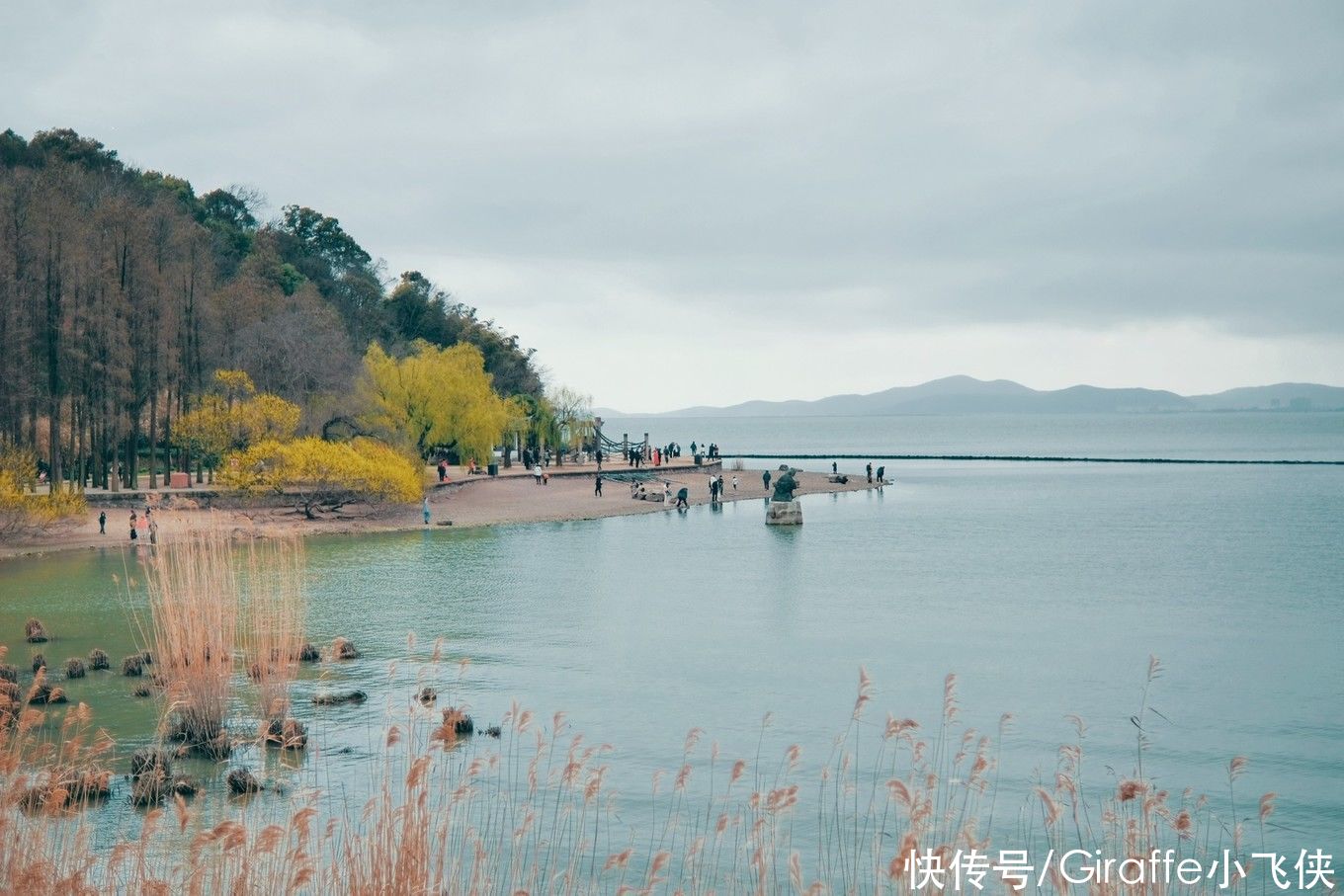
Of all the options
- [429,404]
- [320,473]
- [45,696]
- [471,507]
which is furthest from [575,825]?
[429,404]

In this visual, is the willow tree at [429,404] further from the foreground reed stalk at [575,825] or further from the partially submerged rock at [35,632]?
the foreground reed stalk at [575,825]

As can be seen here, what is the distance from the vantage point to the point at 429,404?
6525cm

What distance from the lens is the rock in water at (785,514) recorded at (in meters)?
56.6

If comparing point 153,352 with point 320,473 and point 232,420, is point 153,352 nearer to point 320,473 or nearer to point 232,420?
point 232,420

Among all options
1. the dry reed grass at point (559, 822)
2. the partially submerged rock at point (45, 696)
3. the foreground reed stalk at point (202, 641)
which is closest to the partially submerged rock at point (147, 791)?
the dry reed grass at point (559, 822)

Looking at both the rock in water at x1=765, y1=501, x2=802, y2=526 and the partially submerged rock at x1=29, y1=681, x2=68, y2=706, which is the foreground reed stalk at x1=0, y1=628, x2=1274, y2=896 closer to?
the partially submerged rock at x1=29, y1=681, x2=68, y2=706

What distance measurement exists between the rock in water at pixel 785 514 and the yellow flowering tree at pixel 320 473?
53.2ft

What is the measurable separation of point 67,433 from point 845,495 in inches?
1763

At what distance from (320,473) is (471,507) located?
9556mm

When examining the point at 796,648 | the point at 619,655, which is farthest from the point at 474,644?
the point at 796,648

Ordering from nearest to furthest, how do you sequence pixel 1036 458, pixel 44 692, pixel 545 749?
1. pixel 545 749
2. pixel 44 692
3. pixel 1036 458

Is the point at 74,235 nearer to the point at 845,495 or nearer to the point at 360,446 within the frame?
the point at 360,446

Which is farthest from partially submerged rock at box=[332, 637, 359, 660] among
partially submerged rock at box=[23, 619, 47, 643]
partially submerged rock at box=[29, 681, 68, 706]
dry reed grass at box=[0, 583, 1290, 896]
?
partially submerged rock at box=[23, 619, 47, 643]

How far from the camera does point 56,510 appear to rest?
42.4m
